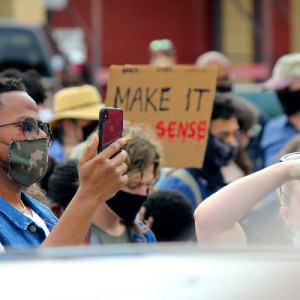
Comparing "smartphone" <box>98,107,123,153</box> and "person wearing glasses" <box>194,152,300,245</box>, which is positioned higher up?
"smartphone" <box>98,107,123,153</box>

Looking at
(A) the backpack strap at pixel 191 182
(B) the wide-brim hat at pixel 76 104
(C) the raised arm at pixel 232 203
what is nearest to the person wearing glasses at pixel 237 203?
(C) the raised arm at pixel 232 203

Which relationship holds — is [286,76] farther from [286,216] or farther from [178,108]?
[286,216]

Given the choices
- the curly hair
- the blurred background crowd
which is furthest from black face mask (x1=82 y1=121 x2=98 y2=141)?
the curly hair

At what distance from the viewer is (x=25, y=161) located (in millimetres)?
3713

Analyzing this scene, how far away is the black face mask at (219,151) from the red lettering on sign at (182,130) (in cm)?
61

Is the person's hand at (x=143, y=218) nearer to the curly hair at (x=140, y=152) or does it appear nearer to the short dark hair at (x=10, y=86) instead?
the curly hair at (x=140, y=152)

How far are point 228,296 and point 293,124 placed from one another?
5.46 m

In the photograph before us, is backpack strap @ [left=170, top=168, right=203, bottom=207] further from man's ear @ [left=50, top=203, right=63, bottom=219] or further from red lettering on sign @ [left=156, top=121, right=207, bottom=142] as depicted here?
man's ear @ [left=50, top=203, right=63, bottom=219]

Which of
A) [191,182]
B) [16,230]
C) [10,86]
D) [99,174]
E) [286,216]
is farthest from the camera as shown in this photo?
[191,182]

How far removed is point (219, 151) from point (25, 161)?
9.41ft

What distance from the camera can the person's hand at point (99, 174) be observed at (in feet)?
11.3

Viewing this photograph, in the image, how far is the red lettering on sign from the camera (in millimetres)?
5785

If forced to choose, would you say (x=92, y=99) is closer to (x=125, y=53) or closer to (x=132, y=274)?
(x=132, y=274)

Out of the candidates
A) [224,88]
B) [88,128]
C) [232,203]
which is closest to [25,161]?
[232,203]
